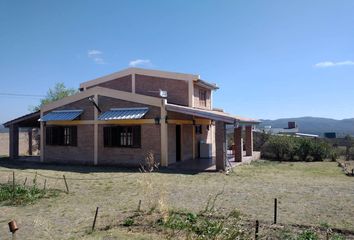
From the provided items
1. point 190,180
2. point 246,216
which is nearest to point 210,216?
point 246,216

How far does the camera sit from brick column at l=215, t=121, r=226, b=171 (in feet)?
56.5

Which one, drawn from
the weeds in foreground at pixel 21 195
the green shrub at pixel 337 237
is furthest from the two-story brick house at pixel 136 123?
the green shrub at pixel 337 237

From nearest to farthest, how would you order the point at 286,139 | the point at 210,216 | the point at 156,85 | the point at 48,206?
the point at 210,216 < the point at 48,206 < the point at 156,85 < the point at 286,139

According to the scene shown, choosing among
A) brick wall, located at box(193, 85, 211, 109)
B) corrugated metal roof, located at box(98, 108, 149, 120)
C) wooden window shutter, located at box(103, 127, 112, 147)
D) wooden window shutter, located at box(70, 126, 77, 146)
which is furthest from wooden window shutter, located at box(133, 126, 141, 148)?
brick wall, located at box(193, 85, 211, 109)

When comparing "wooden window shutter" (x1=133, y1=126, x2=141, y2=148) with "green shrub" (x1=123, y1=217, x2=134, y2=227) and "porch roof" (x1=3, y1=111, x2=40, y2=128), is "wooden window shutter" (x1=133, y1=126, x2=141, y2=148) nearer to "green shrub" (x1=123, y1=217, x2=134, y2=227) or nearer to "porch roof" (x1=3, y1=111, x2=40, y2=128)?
"porch roof" (x1=3, y1=111, x2=40, y2=128)

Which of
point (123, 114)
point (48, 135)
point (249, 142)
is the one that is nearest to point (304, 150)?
point (249, 142)

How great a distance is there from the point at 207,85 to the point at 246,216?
54.6ft

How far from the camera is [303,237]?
616cm

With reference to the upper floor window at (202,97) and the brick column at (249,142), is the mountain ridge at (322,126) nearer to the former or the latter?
the brick column at (249,142)

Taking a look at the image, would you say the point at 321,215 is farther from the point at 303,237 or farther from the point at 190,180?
the point at 190,180

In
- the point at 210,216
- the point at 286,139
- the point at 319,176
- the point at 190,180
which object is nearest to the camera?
the point at 210,216

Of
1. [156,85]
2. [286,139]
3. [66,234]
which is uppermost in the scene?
[156,85]

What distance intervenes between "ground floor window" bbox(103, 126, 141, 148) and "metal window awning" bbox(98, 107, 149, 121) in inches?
35.2

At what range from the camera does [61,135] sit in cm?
2302
